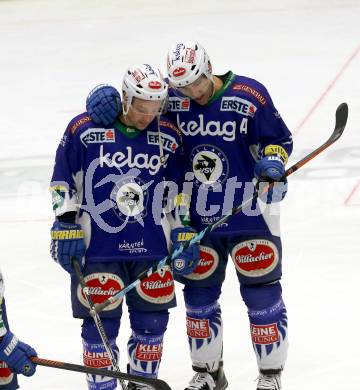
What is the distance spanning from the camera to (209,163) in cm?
516

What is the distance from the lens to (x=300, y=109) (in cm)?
928

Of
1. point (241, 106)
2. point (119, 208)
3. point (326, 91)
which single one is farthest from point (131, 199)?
point (326, 91)

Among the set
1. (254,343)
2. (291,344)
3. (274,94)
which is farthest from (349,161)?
(254,343)

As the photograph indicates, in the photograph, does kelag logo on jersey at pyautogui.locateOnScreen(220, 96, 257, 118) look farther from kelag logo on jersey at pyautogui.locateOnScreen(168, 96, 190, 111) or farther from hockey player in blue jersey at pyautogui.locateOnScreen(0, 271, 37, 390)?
hockey player in blue jersey at pyautogui.locateOnScreen(0, 271, 37, 390)

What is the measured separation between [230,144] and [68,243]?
0.75 meters

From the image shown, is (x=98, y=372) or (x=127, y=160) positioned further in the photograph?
(x=127, y=160)

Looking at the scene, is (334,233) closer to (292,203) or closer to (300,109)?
(292,203)

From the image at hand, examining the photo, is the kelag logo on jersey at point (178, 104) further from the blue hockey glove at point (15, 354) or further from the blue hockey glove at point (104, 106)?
the blue hockey glove at point (15, 354)

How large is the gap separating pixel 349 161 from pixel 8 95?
304 cm

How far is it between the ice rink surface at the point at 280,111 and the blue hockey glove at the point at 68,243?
37.9 inches

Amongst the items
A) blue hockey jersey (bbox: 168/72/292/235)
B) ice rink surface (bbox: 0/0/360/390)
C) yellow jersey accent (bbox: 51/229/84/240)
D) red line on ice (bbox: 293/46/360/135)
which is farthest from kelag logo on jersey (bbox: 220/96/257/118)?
red line on ice (bbox: 293/46/360/135)

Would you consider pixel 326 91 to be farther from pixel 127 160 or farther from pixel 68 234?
pixel 68 234

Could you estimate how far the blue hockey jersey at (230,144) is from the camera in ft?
16.7

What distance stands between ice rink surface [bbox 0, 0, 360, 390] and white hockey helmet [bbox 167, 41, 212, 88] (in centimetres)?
139
